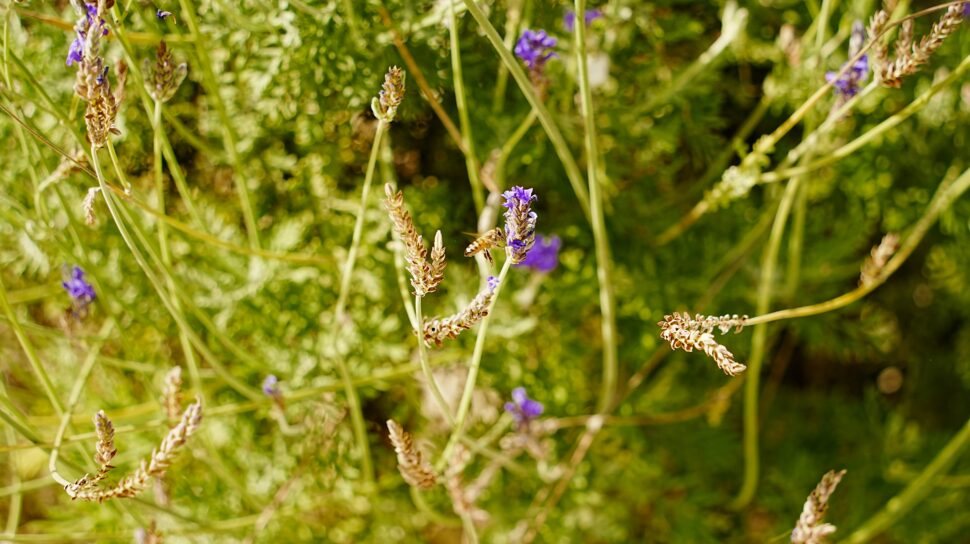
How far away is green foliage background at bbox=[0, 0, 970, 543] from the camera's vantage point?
2.52 feet

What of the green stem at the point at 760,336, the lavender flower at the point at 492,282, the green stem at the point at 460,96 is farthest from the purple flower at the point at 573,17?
the lavender flower at the point at 492,282

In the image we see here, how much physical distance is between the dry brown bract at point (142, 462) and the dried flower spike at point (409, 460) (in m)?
0.12

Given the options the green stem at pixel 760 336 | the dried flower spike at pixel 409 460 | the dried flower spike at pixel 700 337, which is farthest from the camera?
the green stem at pixel 760 336

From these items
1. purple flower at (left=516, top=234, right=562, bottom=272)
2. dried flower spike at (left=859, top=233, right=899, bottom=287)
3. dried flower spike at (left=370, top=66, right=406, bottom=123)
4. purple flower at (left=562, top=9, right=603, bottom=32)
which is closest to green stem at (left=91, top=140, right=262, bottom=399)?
dried flower spike at (left=370, top=66, right=406, bottom=123)

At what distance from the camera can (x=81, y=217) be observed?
33.3 inches

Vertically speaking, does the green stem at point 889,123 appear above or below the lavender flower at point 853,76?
below

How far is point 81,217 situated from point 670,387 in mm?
653

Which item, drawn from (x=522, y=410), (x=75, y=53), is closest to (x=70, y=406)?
(x=75, y=53)

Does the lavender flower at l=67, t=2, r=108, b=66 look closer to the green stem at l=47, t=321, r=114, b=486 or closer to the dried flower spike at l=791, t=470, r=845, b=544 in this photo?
the green stem at l=47, t=321, r=114, b=486

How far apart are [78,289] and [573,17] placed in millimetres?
484

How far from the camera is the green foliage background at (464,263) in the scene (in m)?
0.77

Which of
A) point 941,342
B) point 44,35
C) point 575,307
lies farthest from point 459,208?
point 941,342

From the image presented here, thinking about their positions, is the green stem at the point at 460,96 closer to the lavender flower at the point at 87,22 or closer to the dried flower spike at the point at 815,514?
the lavender flower at the point at 87,22

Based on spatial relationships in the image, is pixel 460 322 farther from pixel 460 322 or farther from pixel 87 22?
pixel 87 22
